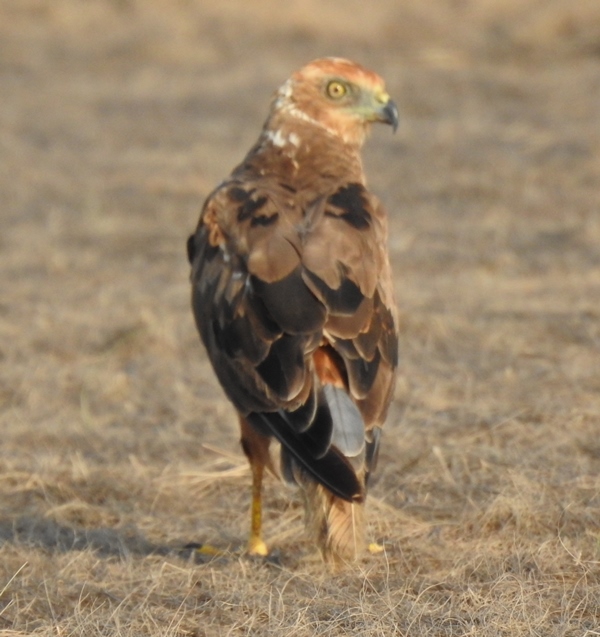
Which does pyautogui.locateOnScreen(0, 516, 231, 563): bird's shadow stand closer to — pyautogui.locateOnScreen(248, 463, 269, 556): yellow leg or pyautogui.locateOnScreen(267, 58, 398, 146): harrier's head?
pyautogui.locateOnScreen(248, 463, 269, 556): yellow leg

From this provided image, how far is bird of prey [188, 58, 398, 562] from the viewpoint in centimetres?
414

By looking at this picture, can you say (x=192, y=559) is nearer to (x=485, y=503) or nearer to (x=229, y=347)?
(x=229, y=347)

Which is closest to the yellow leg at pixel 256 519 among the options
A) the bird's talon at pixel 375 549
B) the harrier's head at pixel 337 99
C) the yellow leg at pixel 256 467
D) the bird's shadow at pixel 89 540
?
the yellow leg at pixel 256 467

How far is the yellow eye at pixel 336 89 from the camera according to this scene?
5457 mm

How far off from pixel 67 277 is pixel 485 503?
5066 millimetres

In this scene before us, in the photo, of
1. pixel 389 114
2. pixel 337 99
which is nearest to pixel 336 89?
pixel 337 99

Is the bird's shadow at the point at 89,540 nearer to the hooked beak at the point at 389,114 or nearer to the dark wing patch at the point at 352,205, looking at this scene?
the dark wing patch at the point at 352,205

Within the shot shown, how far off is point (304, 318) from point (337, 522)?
2.13 feet

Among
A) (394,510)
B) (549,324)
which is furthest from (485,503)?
(549,324)

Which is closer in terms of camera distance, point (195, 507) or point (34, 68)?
point (195, 507)

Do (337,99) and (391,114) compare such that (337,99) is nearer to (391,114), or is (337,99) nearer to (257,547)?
(391,114)

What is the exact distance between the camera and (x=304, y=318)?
13.9 feet

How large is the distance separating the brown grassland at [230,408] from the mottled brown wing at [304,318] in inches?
19.6

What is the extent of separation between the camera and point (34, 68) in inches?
697
